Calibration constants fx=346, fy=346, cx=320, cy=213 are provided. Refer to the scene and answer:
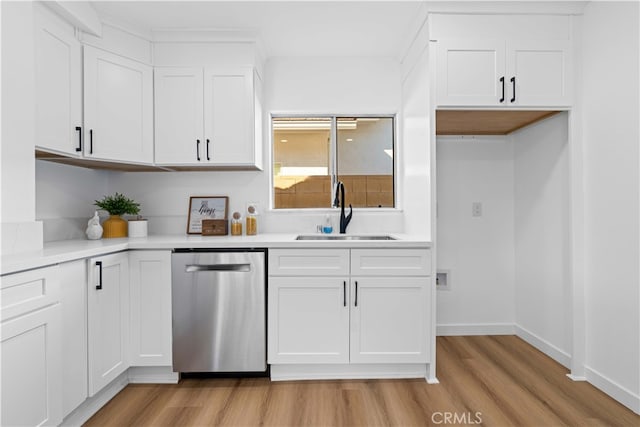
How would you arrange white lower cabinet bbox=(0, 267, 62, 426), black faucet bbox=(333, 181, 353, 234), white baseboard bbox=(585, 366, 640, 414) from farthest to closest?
black faucet bbox=(333, 181, 353, 234)
white baseboard bbox=(585, 366, 640, 414)
white lower cabinet bbox=(0, 267, 62, 426)

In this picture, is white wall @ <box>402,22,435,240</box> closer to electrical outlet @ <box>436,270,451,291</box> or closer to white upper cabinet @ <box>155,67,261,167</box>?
electrical outlet @ <box>436,270,451,291</box>

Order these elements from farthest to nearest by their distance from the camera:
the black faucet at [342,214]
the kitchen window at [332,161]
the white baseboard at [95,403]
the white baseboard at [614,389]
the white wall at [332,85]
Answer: the kitchen window at [332,161] → the white wall at [332,85] → the black faucet at [342,214] → the white baseboard at [614,389] → the white baseboard at [95,403]

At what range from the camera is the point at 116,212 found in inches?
104

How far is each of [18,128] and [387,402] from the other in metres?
2.48

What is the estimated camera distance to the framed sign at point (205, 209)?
9.53ft

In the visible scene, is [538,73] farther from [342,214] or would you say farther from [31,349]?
[31,349]

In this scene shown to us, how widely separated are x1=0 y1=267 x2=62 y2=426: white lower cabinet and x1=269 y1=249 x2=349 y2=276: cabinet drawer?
3.70 ft

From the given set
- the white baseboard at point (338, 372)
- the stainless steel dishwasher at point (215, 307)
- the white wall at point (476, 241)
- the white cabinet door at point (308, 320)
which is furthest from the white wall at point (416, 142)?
the stainless steel dishwasher at point (215, 307)

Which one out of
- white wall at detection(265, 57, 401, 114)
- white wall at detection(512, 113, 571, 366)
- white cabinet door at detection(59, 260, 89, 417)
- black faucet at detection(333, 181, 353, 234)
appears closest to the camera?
white cabinet door at detection(59, 260, 89, 417)

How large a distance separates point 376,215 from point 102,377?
2.20 metres

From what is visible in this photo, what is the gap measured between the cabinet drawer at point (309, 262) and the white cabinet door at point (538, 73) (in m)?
1.50

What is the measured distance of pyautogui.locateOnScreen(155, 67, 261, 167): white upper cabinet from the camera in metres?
2.53

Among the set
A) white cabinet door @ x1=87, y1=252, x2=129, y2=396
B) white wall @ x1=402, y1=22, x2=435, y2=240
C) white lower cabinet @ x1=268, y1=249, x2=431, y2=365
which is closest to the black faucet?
white wall @ x1=402, y1=22, x2=435, y2=240
